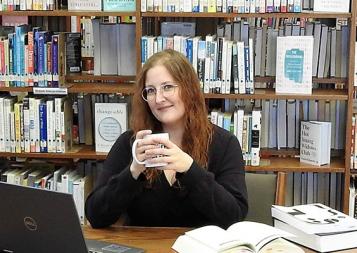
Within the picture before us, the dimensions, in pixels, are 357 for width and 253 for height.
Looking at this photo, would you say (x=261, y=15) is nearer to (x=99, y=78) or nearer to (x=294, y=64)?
(x=294, y=64)

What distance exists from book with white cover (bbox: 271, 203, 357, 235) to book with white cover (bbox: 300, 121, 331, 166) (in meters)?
1.24

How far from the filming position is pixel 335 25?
3.43 meters

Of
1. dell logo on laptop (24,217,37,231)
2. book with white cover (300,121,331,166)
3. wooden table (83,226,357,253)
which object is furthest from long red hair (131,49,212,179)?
book with white cover (300,121,331,166)

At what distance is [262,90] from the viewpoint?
3.40 m

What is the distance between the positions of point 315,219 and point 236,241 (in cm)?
34

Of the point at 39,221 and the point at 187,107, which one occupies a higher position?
the point at 187,107

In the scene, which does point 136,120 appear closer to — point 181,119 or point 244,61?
point 181,119

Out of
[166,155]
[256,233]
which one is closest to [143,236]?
[166,155]

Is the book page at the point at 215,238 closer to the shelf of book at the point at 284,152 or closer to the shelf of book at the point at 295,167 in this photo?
the shelf of book at the point at 295,167

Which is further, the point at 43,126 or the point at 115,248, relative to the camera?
the point at 43,126

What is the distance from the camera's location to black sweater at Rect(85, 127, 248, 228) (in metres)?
2.17

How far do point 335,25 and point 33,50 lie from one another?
1625mm

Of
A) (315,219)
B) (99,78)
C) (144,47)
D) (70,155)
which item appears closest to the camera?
(315,219)

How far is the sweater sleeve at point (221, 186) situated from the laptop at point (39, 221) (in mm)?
545
